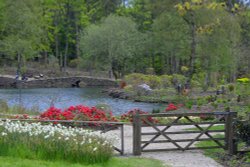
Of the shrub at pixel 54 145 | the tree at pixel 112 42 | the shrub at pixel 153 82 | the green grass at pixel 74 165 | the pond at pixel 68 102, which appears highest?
the tree at pixel 112 42

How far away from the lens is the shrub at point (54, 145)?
9.99 meters

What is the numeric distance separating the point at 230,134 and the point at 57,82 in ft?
141

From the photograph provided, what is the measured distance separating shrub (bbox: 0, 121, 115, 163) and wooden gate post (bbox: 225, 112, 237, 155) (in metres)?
3.70

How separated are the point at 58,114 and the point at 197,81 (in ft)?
85.0

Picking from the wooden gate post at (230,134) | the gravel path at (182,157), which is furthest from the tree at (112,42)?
the wooden gate post at (230,134)

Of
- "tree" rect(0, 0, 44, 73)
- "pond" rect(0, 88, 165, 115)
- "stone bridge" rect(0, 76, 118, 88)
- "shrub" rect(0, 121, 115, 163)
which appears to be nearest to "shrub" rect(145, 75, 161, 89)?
"pond" rect(0, 88, 165, 115)

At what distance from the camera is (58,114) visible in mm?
15812

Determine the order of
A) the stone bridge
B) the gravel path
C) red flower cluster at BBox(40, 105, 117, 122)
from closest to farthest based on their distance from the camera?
1. the gravel path
2. red flower cluster at BBox(40, 105, 117, 122)
3. the stone bridge

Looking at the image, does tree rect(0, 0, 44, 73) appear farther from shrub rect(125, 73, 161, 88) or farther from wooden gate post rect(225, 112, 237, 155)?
wooden gate post rect(225, 112, 237, 155)

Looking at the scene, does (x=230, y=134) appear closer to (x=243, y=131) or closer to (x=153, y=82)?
(x=243, y=131)

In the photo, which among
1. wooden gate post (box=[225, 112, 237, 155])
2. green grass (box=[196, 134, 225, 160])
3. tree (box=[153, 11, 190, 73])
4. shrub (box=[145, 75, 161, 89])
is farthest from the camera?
tree (box=[153, 11, 190, 73])

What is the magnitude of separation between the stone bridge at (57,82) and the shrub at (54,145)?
40688 millimetres

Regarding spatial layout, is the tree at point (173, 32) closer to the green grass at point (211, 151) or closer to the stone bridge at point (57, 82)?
the stone bridge at point (57, 82)

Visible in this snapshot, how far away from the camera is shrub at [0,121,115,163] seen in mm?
9992
